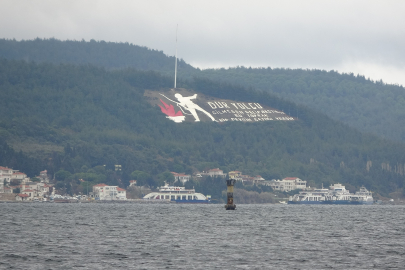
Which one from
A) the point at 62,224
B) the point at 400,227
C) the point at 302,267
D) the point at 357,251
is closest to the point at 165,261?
the point at 302,267

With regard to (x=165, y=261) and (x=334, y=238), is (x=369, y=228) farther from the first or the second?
(x=165, y=261)

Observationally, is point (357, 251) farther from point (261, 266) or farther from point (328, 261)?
point (261, 266)

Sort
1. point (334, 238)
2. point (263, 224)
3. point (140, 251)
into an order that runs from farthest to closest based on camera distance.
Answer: point (263, 224) < point (334, 238) < point (140, 251)

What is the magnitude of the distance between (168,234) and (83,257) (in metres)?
29.9

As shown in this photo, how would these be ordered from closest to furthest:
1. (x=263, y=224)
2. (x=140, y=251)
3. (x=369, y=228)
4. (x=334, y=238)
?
(x=140, y=251)
(x=334, y=238)
(x=369, y=228)
(x=263, y=224)

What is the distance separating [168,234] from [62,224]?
2546cm

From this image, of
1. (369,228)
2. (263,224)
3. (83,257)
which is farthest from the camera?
(263,224)

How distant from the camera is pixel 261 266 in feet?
239

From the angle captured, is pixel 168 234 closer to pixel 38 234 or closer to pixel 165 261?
pixel 38 234

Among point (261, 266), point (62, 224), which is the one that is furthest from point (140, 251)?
point (62, 224)

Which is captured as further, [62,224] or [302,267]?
[62,224]

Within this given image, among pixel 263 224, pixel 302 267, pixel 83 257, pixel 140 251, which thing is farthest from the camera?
pixel 263 224

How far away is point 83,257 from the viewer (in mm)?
77125

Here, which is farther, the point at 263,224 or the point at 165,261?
the point at 263,224
